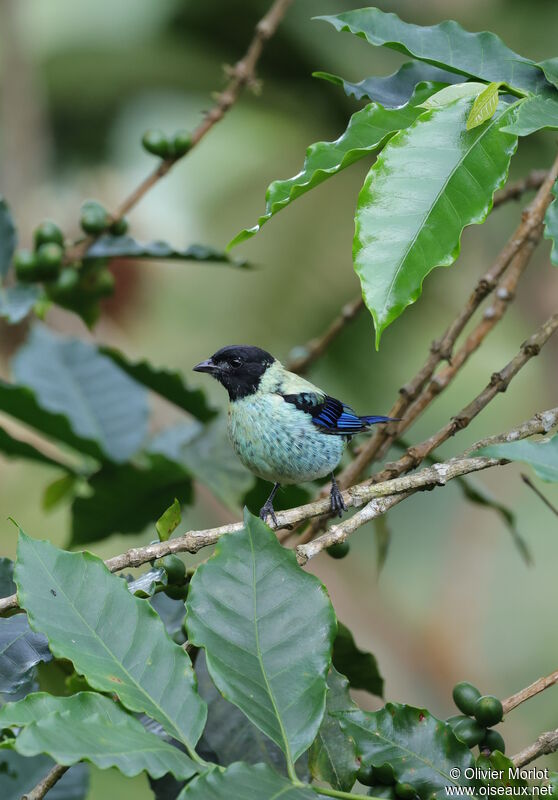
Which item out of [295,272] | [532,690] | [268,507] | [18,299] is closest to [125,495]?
[268,507]

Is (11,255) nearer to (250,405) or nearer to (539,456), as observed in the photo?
(250,405)

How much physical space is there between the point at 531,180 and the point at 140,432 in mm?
1365

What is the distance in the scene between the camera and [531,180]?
9.23ft

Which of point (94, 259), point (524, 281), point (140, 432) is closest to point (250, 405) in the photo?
point (140, 432)

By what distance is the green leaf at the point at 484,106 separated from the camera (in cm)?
146

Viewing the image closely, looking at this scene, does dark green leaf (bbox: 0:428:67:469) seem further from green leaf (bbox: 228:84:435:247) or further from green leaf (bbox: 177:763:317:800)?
green leaf (bbox: 177:763:317:800)

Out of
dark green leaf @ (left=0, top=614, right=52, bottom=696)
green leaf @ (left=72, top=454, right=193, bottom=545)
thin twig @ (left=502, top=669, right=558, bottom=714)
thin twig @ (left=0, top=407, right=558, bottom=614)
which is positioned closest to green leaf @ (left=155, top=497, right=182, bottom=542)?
thin twig @ (left=0, top=407, right=558, bottom=614)

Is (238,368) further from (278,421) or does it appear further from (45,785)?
(45,785)

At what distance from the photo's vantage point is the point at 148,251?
2646mm

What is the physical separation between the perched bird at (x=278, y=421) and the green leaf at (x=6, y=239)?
2.02 feet

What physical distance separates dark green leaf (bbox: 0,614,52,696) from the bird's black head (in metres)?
1.20

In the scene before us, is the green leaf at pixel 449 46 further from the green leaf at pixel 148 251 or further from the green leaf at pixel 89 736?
the green leaf at pixel 89 736

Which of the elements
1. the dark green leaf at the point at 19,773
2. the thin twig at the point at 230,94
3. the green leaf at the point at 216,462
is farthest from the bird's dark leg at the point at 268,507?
the thin twig at the point at 230,94

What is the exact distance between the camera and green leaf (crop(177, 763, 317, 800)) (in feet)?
4.07
